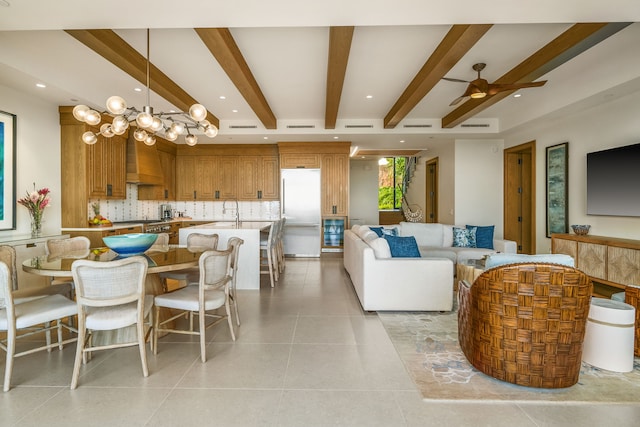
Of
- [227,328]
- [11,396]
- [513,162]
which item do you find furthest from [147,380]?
[513,162]

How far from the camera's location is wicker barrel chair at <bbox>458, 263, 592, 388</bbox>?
1974 millimetres

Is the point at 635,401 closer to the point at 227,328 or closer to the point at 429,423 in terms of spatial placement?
the point at 429,423

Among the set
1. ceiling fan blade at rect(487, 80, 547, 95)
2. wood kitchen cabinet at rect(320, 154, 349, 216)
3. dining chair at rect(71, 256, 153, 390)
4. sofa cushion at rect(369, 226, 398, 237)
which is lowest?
dining chair at rect(71, 256, 153, 390)

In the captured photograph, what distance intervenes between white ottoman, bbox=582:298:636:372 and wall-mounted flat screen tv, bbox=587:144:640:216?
2.53 m

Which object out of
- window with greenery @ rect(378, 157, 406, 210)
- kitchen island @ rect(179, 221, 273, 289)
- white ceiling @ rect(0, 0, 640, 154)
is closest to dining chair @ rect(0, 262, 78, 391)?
white ceiling @ rect(0, 0, 640, 154)

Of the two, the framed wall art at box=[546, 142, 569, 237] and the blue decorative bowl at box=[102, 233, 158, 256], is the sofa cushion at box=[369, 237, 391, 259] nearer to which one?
the blue decorative bowl at box=[102, 233, 158, 256]

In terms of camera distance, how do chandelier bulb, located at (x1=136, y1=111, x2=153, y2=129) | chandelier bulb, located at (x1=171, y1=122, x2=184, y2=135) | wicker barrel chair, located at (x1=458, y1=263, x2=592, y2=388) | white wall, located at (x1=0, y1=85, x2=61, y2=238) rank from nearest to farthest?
wicker barrel chair, located at (x1=458, y1=263, x2=592, y2=388) < chandelier bulb, located at (x1=136, y1=111, x2=153, y2=129) < chandelier bulb, located at (x1=171, y1=122, x2=184, y2=135) < white wall, located at (x1=0, y1=85, x2=61, y2=238)

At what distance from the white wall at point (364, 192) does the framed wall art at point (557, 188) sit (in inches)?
237

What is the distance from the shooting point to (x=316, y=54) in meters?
3.63

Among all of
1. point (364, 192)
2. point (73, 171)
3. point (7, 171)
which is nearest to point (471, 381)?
point (7, 171)

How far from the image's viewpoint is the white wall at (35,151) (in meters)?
4.13

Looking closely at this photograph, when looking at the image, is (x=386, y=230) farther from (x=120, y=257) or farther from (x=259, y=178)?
(x=120, y=257)

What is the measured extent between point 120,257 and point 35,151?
2971 millimetres

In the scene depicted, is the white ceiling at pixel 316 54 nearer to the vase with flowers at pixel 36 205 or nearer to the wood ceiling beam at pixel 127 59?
the wood ceiling beam at pixel 127 59
